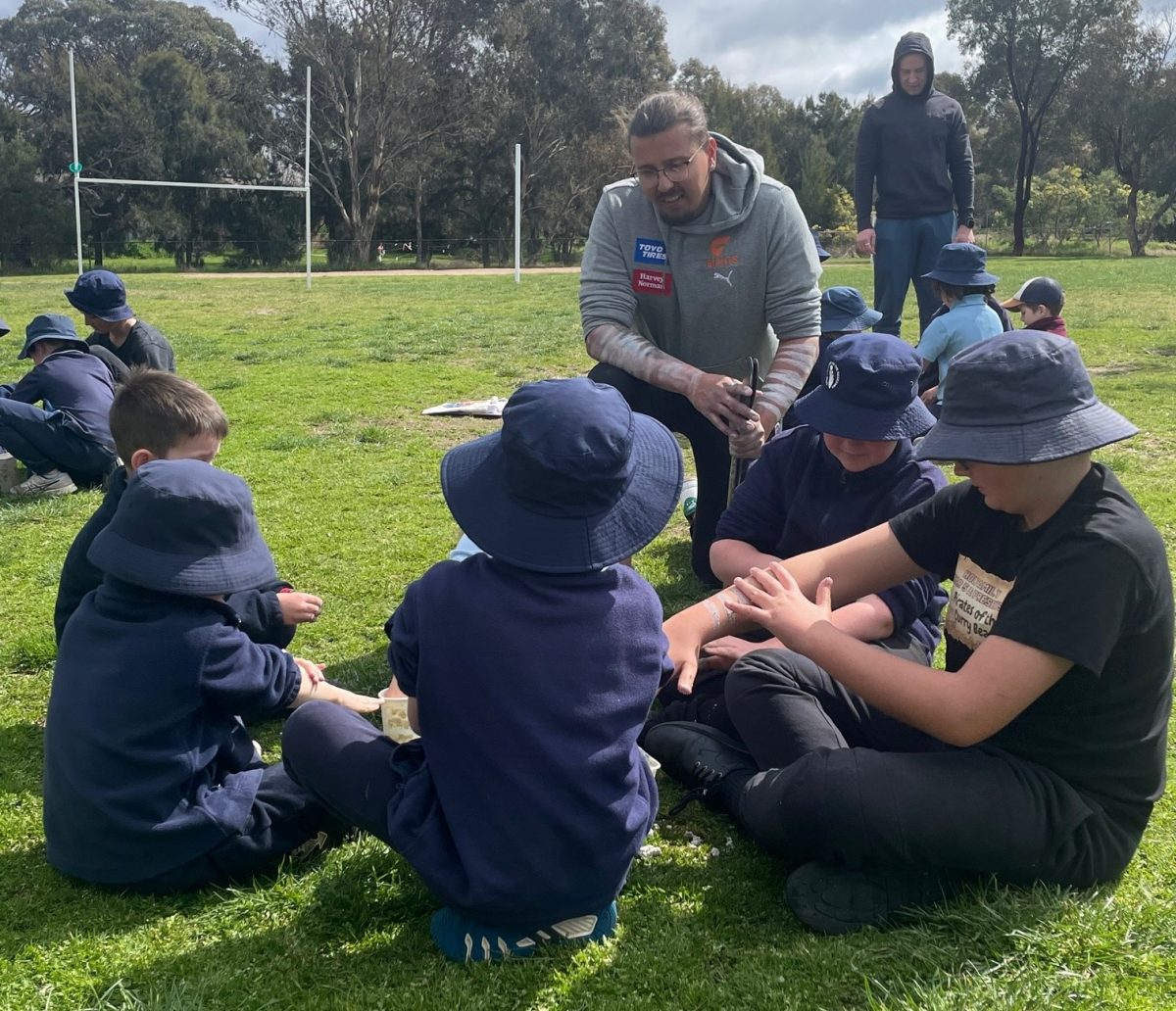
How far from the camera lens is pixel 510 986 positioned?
227 centimetres

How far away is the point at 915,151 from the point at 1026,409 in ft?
20.0

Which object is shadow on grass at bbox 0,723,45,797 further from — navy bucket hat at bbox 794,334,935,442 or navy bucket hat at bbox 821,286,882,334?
navy bucket hat at bbox 821,286,882,334

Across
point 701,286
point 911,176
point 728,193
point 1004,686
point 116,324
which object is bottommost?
point 1004,686

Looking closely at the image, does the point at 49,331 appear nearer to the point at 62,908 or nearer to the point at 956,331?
the point at 62,908

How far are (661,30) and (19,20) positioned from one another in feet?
107

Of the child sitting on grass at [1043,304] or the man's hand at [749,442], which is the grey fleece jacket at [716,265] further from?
the child sitting on grass at [1043,304]

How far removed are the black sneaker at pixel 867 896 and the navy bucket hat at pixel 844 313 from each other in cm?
381

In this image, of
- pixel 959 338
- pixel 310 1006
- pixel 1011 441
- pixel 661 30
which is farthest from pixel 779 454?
pixel 661 30

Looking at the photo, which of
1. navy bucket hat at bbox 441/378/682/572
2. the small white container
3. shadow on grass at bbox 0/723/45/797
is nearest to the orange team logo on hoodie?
the small white container

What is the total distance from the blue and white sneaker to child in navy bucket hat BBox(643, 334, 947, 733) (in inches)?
31.9

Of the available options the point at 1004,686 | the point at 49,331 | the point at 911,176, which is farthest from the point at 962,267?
the point at 49,331

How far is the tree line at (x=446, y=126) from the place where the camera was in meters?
37.9

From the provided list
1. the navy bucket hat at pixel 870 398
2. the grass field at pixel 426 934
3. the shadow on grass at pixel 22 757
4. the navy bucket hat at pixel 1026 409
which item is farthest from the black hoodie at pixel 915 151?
the shadow on grass at pixel 22 757

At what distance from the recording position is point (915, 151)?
768 cm
